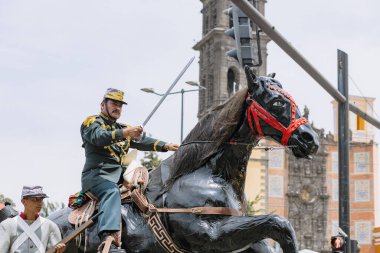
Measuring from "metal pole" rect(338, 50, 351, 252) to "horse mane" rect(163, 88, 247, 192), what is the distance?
554 cm

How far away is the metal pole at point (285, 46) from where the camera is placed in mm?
11180

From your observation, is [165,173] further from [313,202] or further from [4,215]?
[313,202]

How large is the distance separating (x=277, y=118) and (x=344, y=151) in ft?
20.2

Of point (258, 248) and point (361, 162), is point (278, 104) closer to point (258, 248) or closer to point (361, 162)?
point (258, 248)

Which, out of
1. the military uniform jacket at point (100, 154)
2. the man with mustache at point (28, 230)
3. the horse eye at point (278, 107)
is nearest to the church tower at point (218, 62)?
the military uniform jacket at point (100, 154)

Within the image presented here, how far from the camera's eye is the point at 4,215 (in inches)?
373

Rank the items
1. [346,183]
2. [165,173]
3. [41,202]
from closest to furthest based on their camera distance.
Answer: [41,202] < [165,173] < [346,183]

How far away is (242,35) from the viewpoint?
11406 mm

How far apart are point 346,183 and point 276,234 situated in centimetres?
623

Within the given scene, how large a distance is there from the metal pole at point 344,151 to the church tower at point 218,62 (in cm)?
5038

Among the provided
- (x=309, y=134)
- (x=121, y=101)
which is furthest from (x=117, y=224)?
(x=309, y=134)

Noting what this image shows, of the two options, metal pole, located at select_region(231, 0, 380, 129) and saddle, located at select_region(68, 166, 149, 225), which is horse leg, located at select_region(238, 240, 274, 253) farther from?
metal pole, located at select_region(231, 0, 380, 129)

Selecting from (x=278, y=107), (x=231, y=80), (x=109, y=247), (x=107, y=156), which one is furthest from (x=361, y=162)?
(x=109, y=247)

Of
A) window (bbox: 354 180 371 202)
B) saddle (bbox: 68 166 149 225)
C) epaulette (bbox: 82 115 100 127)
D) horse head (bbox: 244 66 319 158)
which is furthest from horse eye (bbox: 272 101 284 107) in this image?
window (bbox: 354 180 371 202)
